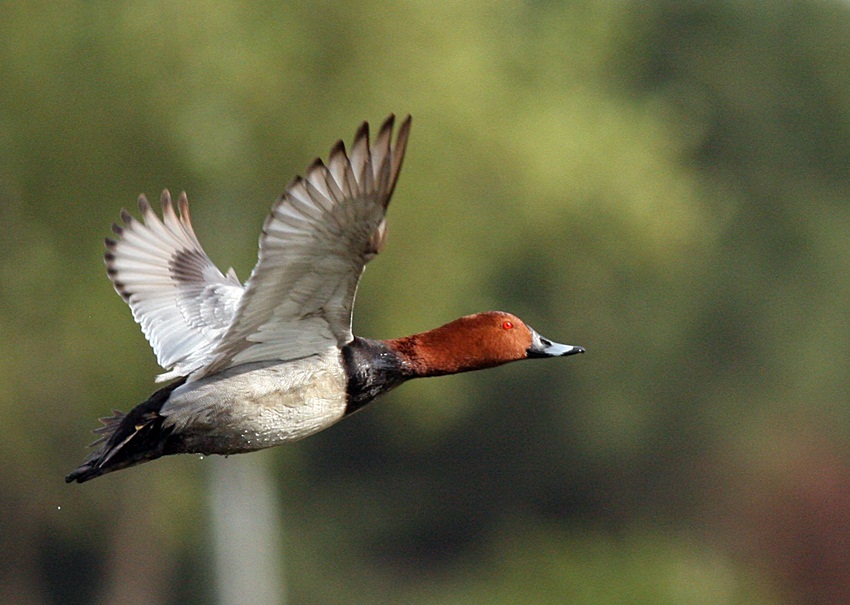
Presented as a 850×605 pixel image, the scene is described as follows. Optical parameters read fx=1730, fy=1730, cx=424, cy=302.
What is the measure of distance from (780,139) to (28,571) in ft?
62.4

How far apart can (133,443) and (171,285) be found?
1578 mm

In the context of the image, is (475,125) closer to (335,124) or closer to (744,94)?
(335,124)

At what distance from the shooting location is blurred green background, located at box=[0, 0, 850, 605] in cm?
2148

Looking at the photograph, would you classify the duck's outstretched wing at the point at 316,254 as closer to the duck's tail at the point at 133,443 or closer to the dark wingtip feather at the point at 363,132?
the dark wingtip feather at the point at 363,132

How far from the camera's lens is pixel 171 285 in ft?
28.7

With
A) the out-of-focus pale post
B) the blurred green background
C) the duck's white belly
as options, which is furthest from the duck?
the out-of-focus pale post

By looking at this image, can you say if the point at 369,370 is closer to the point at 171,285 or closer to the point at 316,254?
the point at 316,254

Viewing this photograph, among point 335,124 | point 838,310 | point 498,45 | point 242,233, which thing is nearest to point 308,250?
point 242,233

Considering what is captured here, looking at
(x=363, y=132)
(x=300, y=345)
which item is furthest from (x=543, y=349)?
(x=363, y=132)

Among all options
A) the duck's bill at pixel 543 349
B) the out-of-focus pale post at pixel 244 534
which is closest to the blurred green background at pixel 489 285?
the out-of-focus pale post at pixel 244 534

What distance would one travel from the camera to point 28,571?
22.9m

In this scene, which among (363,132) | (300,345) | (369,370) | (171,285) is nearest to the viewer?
(363,132)

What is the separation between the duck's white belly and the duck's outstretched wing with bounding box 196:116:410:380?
6cm

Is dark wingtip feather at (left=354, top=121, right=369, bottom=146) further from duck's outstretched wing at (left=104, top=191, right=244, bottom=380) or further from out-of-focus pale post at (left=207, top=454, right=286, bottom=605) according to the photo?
out-of-focus pale post at (left=207, top=454, right=286, bottom=605)
